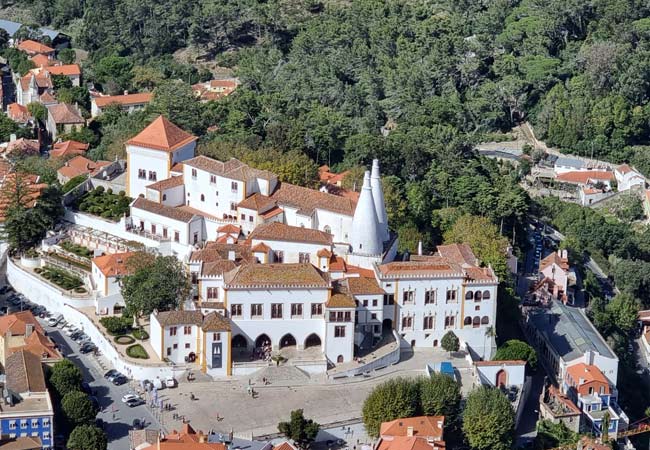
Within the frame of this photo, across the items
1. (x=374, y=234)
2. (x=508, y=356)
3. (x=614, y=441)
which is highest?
(x=374, y=234)

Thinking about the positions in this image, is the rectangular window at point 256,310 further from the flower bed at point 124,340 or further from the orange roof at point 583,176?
the orange roof at point 583,176

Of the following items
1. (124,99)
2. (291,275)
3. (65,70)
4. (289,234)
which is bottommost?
(124,99)

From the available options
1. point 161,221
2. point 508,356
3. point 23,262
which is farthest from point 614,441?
point 23,262

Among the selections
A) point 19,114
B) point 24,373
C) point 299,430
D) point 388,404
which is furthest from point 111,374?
point 19,114

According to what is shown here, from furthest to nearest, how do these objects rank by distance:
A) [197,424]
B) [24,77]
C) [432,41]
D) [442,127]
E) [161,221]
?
[432,41] < [24,77] < [442,127] < [161,221] < [197,424]

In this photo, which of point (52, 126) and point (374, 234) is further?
point (52, 126)

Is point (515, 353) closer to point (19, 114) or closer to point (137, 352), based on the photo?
point (137, 352)

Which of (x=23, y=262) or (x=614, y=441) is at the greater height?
(x=23, y=262)

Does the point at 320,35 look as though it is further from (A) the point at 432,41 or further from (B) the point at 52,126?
(B) the point at 52,126
